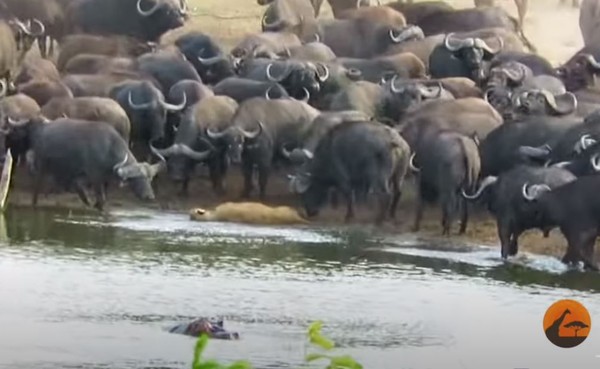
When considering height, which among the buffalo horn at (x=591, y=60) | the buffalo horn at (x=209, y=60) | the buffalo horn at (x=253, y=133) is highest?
the buffalo horn at (x=591, y=60)

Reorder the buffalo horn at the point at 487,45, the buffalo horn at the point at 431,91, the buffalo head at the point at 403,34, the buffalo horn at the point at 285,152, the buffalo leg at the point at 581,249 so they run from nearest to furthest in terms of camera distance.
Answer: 1. the buffalo leg at the point at 581,249
2. the buffalo horn at the point at 285,152
3. the buffalo horn at the point at 431,91
4. the buffalo horn at the point at 487,45
5. the buffalo head at the point at 403,34

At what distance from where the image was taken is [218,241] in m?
5.29

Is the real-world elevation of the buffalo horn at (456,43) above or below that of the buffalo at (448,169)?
above

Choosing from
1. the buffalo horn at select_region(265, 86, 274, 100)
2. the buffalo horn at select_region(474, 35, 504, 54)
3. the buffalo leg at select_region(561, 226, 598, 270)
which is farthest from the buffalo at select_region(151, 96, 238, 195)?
the buffalo leg at select_region(561, 226, 598, 270)

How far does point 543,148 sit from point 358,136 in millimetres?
557

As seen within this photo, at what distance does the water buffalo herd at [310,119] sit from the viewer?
213 inches

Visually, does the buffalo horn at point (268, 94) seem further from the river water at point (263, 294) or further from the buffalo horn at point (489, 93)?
the buffalo horn at point (489, 93)

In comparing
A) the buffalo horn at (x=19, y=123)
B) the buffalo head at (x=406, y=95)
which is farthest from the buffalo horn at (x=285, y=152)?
the buffalo horn at (x=19, y=123)

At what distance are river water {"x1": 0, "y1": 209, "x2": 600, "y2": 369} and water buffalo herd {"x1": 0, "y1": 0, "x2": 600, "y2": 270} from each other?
0.33ft

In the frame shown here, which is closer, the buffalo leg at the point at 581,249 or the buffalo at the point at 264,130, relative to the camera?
the buffalo leg at the point at 581,249

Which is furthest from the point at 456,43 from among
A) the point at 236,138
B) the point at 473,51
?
the point at 236,138

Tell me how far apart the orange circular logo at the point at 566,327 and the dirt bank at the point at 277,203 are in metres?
0.23

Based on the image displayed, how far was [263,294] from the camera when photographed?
5.20 metres

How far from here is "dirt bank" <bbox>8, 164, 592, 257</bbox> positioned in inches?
211
